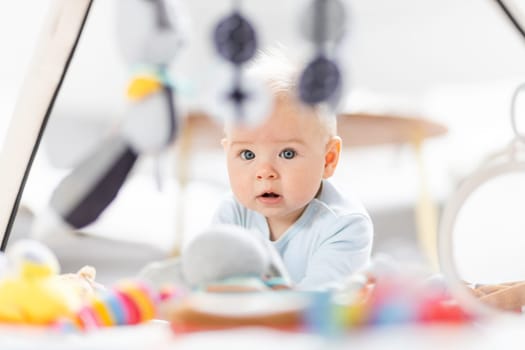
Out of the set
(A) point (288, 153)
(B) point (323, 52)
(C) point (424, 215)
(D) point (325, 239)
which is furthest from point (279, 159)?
(C) point (424, 215)

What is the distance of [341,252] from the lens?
2.61ft

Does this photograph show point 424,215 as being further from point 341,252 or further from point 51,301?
point 51,301

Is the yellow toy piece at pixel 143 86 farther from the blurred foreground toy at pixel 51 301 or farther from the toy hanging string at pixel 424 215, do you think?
the toy hanging string at pixel 424 215

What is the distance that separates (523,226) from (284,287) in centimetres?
58

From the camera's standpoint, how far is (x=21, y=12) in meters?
1.91

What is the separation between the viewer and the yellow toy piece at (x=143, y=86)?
1.70 feet

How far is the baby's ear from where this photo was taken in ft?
2.87

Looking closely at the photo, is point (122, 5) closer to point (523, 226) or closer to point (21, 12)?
point (523, 226)

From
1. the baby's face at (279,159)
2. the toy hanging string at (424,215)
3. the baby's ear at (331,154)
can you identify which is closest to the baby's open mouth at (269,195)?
the baby's face at (279,159)

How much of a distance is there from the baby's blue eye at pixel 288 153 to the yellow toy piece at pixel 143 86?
0.82 feet

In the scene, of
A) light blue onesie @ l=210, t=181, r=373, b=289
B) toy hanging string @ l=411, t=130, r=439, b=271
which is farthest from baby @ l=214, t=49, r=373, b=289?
toy hanging string @ l=411, t=130, r=439, b=271

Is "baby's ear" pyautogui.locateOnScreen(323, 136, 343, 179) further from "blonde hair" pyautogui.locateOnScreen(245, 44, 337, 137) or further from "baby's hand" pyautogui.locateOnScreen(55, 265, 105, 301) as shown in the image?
"baby's hand" pyautogui.locateOnScreen(55, 265, 105, 301)

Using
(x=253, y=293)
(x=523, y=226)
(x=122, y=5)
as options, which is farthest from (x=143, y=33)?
(x=523, y=226)

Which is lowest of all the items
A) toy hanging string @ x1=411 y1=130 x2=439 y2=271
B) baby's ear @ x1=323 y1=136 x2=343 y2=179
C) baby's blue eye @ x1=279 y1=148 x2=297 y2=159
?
baby's blue eye @ x1=279 y1=148 x2=297 y2=159
